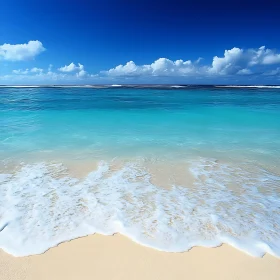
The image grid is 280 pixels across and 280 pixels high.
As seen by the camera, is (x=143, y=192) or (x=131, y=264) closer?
(x=131, y=264)

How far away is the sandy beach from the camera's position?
98.0 inches

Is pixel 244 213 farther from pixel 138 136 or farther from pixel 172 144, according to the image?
pixel 138 136

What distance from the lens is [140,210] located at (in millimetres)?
3703

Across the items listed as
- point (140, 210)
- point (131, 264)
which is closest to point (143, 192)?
point (140, 210)

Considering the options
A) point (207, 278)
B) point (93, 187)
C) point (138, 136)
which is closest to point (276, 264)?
point (207, 278)

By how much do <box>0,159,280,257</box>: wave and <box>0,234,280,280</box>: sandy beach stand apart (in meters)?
0.13

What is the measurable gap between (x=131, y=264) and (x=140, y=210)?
1.11 m

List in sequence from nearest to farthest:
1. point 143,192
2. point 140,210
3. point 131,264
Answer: point 131,264, point 140,210, point 143,192

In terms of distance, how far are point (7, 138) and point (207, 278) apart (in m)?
8.05

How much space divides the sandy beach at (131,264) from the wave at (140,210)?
0.13 meters

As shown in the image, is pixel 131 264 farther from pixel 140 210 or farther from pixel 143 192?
pixel 143 192

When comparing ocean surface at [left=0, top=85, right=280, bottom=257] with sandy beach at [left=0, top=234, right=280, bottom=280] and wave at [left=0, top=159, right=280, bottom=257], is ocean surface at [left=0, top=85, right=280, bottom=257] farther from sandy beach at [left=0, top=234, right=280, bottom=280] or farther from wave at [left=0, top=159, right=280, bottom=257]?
sandy beach at [left=0, top=234, right=280, bottom=280]

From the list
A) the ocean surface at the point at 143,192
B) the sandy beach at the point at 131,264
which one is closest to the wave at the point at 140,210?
the ocean surface at the point at 143,192

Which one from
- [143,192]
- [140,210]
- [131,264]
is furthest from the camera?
[143,192]
